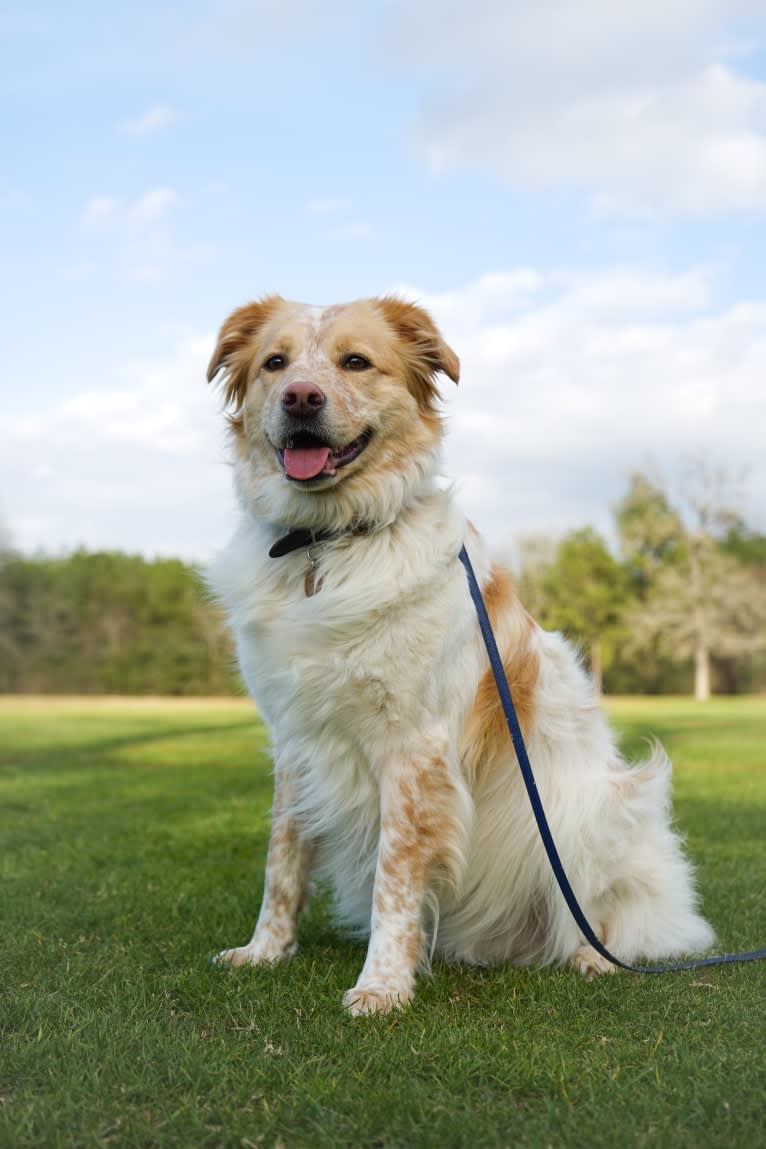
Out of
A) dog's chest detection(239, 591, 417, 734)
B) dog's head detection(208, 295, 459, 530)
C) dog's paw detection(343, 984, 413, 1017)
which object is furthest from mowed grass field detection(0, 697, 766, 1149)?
dog's head detection(208, 295, 459, 530)

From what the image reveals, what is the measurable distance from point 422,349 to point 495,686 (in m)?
1.39

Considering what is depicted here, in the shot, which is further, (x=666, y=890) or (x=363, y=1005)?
(x=666, y=890)

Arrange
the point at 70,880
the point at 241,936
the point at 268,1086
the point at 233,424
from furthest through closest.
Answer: the point at 70,880 < the point at 241,936 < the point at 233,424 < the point at 268,1086

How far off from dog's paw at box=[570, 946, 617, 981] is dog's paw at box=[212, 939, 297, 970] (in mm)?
1140

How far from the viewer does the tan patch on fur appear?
3.88 meters

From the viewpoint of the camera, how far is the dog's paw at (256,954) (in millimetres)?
3967

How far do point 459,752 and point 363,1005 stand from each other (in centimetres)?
95

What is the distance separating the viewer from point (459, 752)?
385cm

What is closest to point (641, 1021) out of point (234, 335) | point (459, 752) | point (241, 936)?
point (459, 752)

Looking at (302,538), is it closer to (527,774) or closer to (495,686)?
(495,686)

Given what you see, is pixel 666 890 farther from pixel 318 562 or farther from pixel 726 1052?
Result: pixel 318 562

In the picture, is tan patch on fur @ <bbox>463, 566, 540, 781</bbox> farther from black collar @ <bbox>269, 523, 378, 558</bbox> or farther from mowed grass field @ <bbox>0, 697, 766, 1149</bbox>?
mowed grass field @ <bbox>0, 697, 766, 1149</bbox>

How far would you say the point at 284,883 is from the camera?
411cm

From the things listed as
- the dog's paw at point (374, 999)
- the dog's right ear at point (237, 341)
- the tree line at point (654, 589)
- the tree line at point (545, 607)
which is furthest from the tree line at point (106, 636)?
the dog's paw at point (374, 999)
